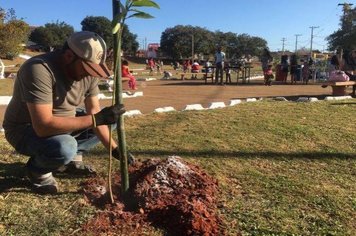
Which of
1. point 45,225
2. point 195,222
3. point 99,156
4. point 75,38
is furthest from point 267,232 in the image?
point 99,156

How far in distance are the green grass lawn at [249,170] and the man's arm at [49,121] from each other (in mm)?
552

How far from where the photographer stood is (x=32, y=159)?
3.44 metres

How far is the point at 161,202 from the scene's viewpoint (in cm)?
318

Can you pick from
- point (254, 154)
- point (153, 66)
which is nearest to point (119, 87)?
point (254, 154)

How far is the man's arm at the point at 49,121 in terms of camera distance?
117 inches

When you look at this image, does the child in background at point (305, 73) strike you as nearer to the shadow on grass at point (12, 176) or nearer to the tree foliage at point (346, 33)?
the shadow on grass at point (12, 176)

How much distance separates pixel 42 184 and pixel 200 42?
88.7 metres

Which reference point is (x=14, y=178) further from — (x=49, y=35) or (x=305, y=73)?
(x=49, y=35)

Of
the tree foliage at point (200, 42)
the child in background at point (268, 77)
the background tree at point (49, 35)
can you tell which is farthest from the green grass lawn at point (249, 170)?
the tree foliage at point (200, 42)

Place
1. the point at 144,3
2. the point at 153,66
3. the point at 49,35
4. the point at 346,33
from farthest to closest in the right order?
the point at 49,35
the point at 346,33
the point at 153,66
the point at 144,3

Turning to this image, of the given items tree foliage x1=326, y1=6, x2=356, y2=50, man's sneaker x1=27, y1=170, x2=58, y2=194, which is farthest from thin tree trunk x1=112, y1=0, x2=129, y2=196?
tree foliage x1=326, y1=6, x2=356, y2=50

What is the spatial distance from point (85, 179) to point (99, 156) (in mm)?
707

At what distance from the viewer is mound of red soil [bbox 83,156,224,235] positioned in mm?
2896

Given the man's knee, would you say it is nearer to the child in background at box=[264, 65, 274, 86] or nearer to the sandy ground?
the sandy ground
